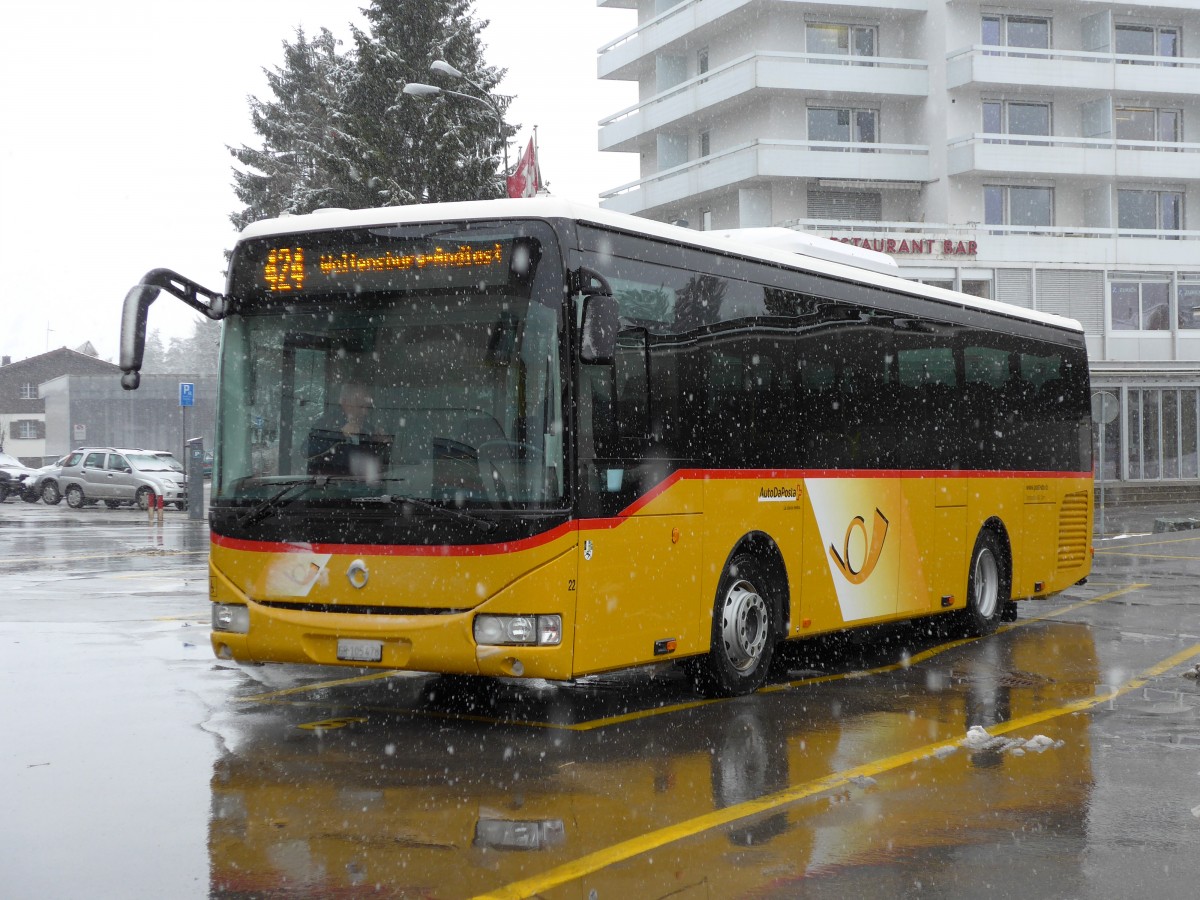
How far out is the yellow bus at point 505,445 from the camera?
8.43 m

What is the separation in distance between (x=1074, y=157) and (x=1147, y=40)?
254 inches

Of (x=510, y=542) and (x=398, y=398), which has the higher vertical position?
(x=398, y=398)

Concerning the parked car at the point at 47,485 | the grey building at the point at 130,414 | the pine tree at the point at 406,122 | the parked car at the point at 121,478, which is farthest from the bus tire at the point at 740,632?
the grey building at the point at 130,414

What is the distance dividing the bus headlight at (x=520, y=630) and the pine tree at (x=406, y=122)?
3536cm

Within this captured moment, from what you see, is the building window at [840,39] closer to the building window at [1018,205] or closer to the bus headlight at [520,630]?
the building window at [1018,205]

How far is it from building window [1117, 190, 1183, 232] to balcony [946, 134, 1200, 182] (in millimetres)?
802

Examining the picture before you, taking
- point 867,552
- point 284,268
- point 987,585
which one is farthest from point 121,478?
point 284,268

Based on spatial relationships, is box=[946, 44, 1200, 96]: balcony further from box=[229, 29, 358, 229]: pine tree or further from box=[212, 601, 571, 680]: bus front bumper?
box=[212, 601, 571, 680]: bus front bumper

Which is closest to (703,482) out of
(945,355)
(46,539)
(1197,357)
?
(945,355)

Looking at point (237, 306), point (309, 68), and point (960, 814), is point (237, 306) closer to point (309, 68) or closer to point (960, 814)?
point (960, 814)

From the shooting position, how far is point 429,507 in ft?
27.9

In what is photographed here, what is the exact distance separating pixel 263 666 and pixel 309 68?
56.5 m

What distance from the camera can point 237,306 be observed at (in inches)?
367

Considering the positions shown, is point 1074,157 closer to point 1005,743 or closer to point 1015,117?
point 1015,117
